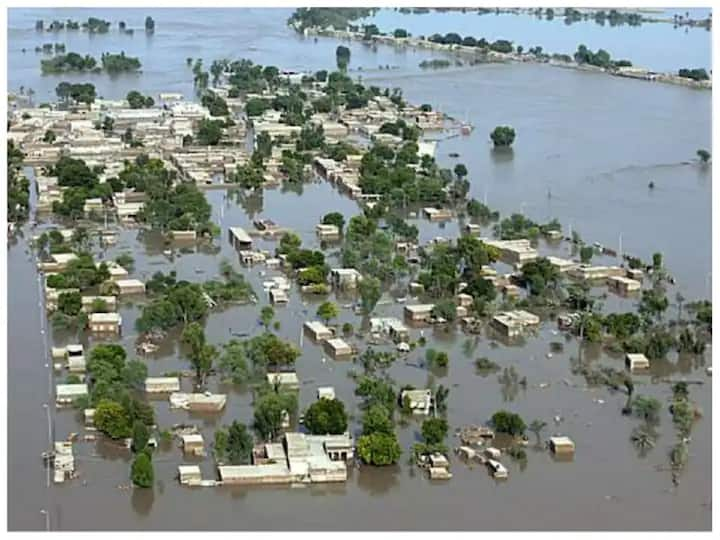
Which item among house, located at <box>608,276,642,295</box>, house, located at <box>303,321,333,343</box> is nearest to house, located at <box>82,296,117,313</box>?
house, located at <box>303,321,333,343</box>

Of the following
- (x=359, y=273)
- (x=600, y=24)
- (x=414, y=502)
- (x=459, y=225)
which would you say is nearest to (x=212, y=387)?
(x=414, y=502)

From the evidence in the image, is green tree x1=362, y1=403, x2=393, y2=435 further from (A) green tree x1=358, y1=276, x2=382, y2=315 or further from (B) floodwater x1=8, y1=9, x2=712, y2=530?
(A) green tree x1=358, y1=276, x2=382, y2=315

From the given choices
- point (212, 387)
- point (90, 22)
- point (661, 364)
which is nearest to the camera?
point (212, 387)

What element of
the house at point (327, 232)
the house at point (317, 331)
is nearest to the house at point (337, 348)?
the house at point (317, 331)

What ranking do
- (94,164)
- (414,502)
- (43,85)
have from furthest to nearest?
1. (43,85)
2. (94,164)
3. (414,502)

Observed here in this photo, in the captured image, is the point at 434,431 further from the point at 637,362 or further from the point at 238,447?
the point at 637,362

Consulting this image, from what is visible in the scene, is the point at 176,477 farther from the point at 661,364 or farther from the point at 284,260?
the point at 284,260
